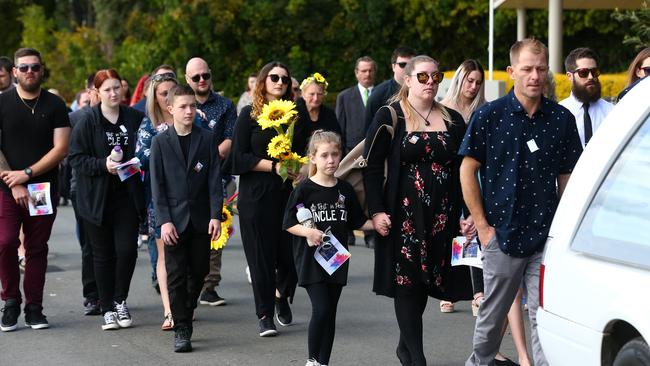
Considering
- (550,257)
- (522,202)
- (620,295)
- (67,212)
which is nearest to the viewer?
(620,295)

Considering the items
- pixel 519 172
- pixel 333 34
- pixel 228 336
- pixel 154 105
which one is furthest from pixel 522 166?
pixel 333 34

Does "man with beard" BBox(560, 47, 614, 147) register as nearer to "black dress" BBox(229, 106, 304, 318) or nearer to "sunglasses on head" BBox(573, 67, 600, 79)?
"sunglasses on head" BBox(573, 67, 600, 79)

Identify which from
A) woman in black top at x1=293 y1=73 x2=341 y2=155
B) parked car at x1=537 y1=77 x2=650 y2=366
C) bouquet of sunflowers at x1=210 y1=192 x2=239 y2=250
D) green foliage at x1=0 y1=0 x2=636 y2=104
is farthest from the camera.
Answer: green foliage at x1=0 y1=0 x2=636 y2=104

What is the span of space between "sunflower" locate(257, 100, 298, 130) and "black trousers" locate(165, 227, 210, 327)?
3.15 ft

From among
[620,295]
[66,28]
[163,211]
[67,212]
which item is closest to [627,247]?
[620,295]

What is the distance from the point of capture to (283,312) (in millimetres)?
9461

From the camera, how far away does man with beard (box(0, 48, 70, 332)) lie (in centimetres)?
932

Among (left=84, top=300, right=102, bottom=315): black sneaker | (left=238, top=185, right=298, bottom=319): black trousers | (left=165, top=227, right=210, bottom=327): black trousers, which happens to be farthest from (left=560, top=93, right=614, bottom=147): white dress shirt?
(left=84, top=300, right=102, bottom=315): black sneaker

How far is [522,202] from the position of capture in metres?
6.46

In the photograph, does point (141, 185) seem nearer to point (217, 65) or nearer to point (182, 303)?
point (182, 303)

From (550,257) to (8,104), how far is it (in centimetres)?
527

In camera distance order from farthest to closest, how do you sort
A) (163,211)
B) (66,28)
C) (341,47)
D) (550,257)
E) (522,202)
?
1. (66,28)
2. (341,47)
3. (163,211)
4. (522,202)
5. (550,257)

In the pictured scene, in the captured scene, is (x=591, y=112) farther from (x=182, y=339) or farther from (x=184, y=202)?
(x=182, y=339)

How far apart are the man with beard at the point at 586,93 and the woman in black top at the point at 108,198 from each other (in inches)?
137
